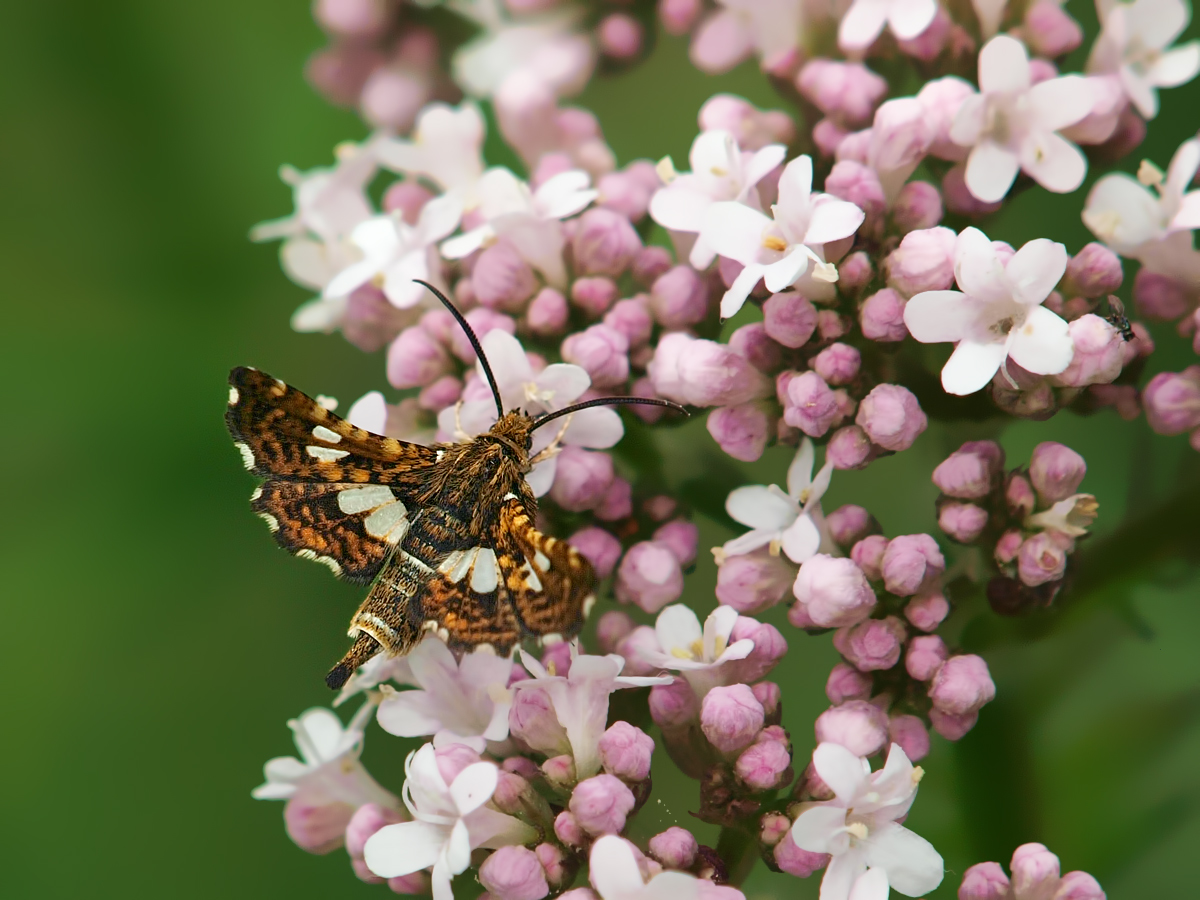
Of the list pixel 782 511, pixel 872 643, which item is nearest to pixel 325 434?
pixel 782 511

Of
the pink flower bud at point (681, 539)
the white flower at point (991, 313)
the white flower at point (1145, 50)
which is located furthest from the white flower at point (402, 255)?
the white flower at point (1145, 50)

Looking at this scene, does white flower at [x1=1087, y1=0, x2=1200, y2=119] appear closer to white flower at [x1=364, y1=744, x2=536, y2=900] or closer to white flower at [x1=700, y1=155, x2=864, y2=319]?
white flower at [x1=700, y1=155, x2=864, y2=319]

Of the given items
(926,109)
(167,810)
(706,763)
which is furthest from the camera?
(167,810)

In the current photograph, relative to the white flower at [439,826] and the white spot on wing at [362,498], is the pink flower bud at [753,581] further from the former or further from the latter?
the white spot on wing at [362,498]

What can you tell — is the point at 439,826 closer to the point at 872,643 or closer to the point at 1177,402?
the point at 872,643

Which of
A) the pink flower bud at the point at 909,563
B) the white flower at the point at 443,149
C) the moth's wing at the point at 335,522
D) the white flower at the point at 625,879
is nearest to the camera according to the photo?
the white flower at the point at 625,879

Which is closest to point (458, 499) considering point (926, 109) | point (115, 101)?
point (926, 109)

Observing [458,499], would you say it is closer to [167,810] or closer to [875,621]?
[875,621]
